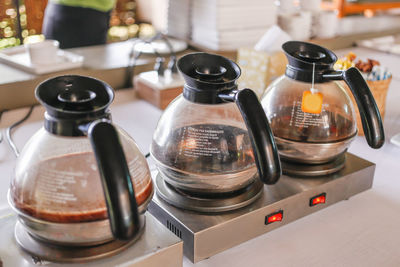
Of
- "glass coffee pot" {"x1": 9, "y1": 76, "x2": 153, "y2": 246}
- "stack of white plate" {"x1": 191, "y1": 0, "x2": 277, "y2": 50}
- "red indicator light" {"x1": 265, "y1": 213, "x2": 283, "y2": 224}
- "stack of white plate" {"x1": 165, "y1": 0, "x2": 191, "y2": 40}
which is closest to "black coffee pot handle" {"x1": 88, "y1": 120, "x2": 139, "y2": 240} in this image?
"glass coffee pot" {"x1": 9, "y1": 76, "x2": 153, "y2": 246}

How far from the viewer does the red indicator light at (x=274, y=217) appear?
2.81 ft

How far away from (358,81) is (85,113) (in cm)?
47

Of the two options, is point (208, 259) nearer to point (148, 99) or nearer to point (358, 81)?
point (358, 81)

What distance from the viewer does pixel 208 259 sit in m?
0.82

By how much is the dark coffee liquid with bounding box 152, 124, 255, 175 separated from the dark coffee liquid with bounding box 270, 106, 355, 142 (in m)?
0.16

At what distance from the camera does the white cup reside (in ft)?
5.32

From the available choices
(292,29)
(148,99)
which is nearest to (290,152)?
(148,99)

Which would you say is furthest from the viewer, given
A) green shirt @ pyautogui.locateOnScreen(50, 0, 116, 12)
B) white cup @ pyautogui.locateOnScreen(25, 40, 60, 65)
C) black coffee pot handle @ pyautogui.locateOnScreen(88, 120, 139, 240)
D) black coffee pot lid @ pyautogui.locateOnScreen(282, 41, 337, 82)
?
green shirt @ pyautogui.locateOnScreen(50, 0, 116, 12)

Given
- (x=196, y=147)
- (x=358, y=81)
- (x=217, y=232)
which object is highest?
(x=358, y=81)

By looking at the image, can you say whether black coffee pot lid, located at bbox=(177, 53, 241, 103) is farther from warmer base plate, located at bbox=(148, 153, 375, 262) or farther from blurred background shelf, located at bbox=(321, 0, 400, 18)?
blurred background shelf, located at bbox=(321, 0, 400, 18)

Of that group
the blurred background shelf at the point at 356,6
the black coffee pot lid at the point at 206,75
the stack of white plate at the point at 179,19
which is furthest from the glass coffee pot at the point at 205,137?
the blurred background shelf at the point at 356,6

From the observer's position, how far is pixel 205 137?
828 mm

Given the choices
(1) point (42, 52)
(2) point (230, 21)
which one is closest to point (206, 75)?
(1) point (42, 52)

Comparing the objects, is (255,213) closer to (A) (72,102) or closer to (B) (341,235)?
(B) (341,235)
